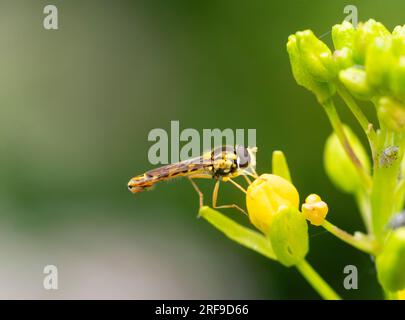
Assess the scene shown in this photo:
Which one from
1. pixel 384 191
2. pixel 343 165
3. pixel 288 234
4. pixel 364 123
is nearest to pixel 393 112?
pixel 364 123

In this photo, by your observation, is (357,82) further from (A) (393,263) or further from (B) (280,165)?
(A) (393,263)

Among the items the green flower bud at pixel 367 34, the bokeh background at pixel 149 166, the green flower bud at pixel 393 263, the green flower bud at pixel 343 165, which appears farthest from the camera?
the bokeh background at pixel 149 166

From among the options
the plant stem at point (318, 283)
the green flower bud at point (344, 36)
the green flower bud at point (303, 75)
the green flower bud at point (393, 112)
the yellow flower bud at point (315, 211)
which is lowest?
the plant stem at point (318, 283)

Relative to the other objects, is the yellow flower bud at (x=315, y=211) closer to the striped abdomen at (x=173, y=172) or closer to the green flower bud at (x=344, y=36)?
the striped abdomen at (x=173, y=172)

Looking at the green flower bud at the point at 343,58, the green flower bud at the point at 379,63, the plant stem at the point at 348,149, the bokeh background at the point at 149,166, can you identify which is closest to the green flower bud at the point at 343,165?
the plant stem at the point at 348,149

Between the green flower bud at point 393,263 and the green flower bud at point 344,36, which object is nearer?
the green flower bud at point 393,263

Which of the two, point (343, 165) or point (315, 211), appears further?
point (343, 165)
